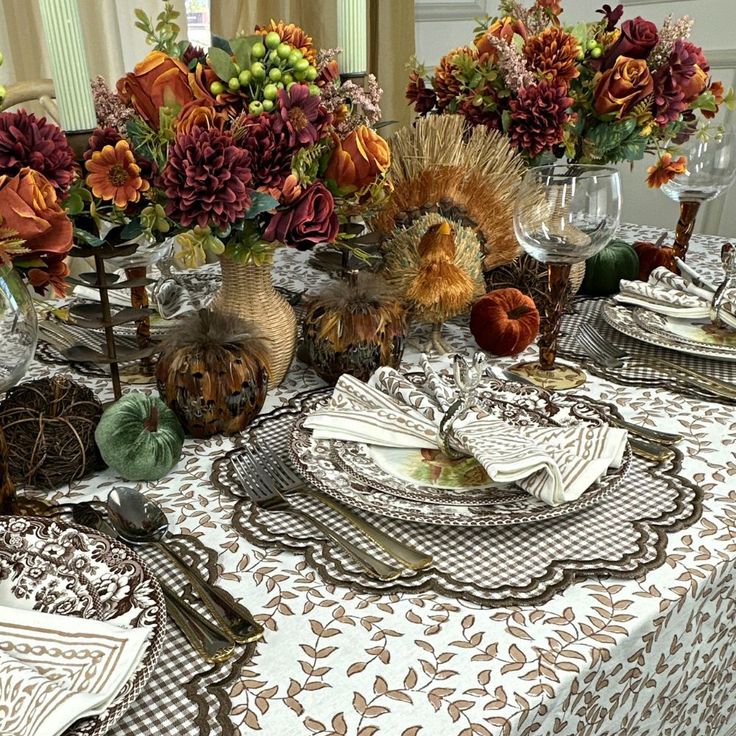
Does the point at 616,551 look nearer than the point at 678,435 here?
Yes

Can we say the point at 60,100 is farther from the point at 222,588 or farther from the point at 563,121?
the point at 563,121

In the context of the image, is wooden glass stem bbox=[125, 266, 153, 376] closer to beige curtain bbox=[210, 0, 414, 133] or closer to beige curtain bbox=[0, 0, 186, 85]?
beige curtain bbox=[0, 0, 186, 85]

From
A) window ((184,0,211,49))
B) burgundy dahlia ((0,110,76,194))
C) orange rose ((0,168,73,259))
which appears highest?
window ((184,0,211,49))

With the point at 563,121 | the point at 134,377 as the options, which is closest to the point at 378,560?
the point at 134,377

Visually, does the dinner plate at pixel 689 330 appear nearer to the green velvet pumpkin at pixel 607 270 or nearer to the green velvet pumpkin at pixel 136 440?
the green velvet pumpkin at pixel 607 270

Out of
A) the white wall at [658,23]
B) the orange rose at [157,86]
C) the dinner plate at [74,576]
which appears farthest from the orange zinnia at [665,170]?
the white wall at [658,23]

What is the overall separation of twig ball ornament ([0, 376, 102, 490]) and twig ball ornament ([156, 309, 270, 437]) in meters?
0.08

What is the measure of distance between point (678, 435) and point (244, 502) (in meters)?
0.44

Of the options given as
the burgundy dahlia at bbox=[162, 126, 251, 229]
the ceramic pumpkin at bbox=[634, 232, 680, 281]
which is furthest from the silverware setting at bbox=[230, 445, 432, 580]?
the ceramic pumpkin at bbox=[634, 232, 680, 281]

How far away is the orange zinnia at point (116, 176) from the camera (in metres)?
0.66

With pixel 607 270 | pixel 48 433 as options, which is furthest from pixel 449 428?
pixel 607 270

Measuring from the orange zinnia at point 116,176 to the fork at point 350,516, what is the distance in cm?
27

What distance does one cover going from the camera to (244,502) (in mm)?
657

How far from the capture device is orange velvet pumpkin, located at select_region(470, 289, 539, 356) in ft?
3.15
